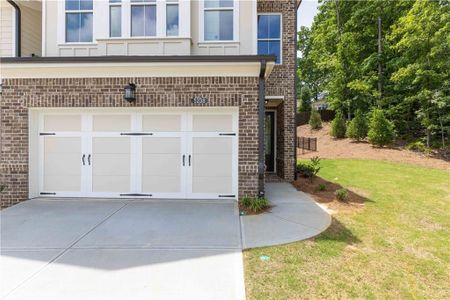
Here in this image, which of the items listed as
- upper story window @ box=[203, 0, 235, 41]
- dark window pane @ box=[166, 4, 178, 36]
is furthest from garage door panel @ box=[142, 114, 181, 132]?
upper story window @ box=[203, 0, 235, 41]

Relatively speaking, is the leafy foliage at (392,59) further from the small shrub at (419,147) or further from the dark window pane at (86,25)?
the dark window pane at (86,25)

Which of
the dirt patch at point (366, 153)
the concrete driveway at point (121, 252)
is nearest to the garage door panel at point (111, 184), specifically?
the concrete driveway at point (121, 252)

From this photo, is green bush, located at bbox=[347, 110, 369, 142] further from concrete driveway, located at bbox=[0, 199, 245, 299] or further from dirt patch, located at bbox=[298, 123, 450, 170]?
concrete driveway, located at bbox=[0, 199, 245, 299]

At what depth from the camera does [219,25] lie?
7707 mm

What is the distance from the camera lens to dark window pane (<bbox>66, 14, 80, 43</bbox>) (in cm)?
778

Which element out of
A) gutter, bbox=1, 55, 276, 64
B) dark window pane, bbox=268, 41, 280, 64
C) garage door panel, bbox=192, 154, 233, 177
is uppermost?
dark window pane, bbox=268, 41, 280, 64

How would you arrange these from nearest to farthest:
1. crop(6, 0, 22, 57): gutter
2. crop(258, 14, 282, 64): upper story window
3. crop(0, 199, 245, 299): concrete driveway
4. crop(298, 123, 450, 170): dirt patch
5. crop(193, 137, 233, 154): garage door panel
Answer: crop(0, 199, 245, 299): concrete driveway, crop(193, 137, 233, 154): garage door panel, crop(6, 0, 22, 57): gutter, crop(258, 14, 282, 64): upper story window, crop(298, 123, 450, 170): dirt patch

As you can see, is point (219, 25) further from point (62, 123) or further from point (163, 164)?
point (62, 123)

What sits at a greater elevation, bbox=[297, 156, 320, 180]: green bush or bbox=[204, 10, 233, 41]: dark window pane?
bbox=[204, 10, 233, 41]: dark window pane

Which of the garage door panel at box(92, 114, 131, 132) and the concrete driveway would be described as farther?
the garage door panel at box(92, 114, 131, 132)

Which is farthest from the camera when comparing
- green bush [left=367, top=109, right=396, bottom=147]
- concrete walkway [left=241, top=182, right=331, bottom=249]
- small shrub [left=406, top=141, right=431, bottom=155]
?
green bush [left=367, top=109, right=396, bottom=147]

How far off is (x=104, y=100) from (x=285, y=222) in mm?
5153

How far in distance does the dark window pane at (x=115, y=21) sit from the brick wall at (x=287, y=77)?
4.95 meters

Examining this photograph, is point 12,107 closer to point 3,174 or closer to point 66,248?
point 3,174
